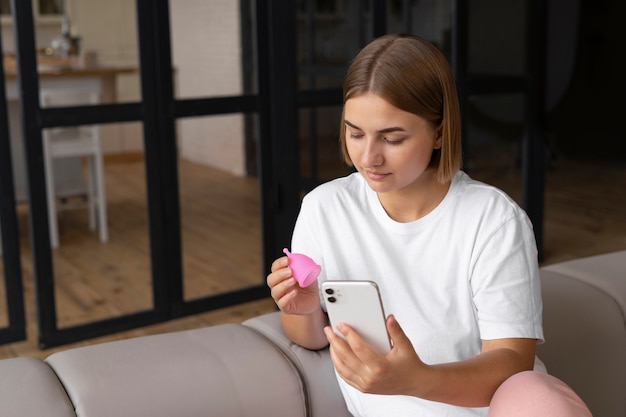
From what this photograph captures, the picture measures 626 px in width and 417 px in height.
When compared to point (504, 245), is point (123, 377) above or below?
below

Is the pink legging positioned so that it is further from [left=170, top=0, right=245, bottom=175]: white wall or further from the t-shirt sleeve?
[left=170, top=0, right=245, bottom=175]: white wall

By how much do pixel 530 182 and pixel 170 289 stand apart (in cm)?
167

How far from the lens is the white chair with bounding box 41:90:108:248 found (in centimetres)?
402

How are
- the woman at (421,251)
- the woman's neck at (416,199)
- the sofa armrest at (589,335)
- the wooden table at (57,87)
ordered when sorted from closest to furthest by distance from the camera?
the woman at (421,251) < the woman's neck at (416,199) < the sofa armrest at (589,335) < the wooden table at (57,87)

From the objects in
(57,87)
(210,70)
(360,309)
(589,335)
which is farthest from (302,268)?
(210,70)

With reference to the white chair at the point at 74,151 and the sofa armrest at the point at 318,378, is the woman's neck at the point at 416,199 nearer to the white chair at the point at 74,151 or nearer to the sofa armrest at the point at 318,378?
the sofa armrest at the point at 318,378

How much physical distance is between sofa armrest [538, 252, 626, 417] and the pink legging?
35cm

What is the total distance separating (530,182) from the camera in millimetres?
3648

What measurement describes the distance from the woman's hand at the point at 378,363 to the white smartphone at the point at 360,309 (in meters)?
0.01

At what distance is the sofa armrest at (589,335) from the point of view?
147 centimetres

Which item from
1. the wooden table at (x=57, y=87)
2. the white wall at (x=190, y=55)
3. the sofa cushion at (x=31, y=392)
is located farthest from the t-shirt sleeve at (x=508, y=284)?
the white wall at (x=190, y=55)

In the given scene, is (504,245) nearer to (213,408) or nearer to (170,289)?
(213,408)

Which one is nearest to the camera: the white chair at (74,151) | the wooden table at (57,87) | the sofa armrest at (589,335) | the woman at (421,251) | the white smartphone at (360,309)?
the white smartphone at (360,309)

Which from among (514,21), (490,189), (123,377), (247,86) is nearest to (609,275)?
(490,189)
